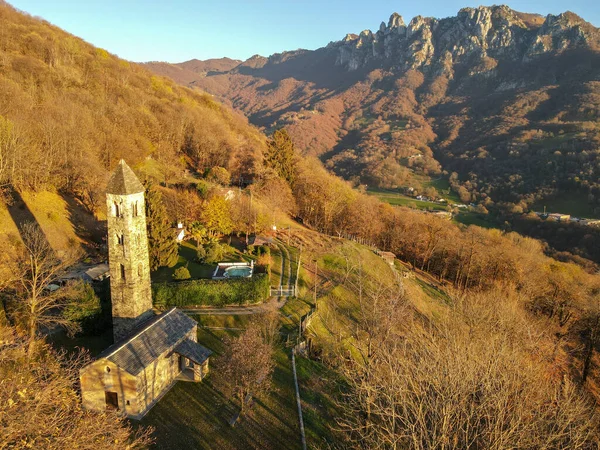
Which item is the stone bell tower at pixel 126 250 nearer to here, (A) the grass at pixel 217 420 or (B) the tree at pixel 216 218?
(A) the grass at pixel 217 420

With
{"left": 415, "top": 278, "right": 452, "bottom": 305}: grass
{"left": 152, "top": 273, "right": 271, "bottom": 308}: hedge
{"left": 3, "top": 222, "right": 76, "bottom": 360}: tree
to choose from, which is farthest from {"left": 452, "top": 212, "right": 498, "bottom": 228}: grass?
{"left": 3, "top": 222, "right": 76, "bottom": 360}: tree

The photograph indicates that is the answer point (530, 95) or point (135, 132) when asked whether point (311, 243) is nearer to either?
point (135, 132)

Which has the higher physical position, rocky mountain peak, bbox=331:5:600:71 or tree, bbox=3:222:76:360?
rocky mountain peak, bbox=331:5:600:71

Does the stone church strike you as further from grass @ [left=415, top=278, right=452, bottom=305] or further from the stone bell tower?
grass @ [left=415, top=278, right=452, bottom=305]

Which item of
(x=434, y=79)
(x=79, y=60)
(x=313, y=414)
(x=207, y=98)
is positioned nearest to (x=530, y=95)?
(x=434, y=79)

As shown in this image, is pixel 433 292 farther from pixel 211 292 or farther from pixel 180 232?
pixel 180 232

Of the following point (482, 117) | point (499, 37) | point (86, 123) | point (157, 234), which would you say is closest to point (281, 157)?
point (86, 123)
